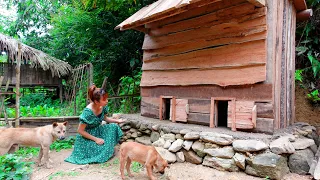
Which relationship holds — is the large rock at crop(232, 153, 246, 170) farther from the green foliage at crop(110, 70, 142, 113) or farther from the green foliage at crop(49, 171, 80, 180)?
the green foliage at crop(110, 70, 142, 113)

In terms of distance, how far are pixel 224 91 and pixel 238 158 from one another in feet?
4.47

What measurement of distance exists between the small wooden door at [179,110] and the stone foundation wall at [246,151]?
0.53 meters

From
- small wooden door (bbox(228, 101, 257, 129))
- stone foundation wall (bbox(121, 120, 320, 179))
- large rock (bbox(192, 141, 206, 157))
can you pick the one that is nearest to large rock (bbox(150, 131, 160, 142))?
stone foundation wall (bbox(121, 120, 320, 179))

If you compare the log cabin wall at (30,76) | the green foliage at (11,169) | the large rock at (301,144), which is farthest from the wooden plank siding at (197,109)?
the log cabin wall at (30,76)

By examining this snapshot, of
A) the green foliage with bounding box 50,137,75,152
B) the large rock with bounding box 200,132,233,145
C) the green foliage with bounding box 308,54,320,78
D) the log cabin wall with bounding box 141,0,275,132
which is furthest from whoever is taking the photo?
the green foliage with bounding box 308,54,320,78

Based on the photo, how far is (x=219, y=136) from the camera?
4004 mm

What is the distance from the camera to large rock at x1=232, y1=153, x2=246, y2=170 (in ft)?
11.9

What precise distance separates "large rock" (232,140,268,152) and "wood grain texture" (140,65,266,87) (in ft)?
3.50

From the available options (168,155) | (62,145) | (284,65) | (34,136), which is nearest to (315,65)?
(284,65)

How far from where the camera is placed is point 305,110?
7301mm

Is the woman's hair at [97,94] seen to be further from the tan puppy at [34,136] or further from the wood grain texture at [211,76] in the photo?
the wood grain texture at [211,76]

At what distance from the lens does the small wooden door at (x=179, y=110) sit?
16.9ft

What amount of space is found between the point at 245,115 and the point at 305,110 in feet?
14.1

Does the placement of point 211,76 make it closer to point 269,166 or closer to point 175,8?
point 175,8
